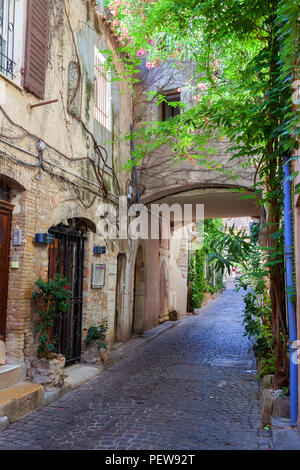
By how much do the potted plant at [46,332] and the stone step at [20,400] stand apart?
30 cm

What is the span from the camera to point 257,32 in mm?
5188

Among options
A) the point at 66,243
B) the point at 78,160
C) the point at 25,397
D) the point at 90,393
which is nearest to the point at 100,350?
the point at 90,393

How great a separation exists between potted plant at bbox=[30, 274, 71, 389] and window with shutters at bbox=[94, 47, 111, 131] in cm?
429

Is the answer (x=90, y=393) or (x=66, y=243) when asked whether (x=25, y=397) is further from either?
(x=66, y=243)

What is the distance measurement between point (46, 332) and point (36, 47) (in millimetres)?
4134

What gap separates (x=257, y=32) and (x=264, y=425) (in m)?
4.79

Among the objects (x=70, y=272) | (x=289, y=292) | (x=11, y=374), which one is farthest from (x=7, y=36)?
(x=289, y=292)

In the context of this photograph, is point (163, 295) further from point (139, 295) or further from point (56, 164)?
point (56, 164)

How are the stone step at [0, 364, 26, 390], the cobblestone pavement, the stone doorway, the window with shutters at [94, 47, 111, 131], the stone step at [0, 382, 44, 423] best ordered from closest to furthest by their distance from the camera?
1. the cobblestone pavement
2. the stone step at [0, 382, 44, 423]
3. the stone step at [0, 364, 26, 390]
4. the window with shutters at [94, 47, 111, 131]
5. the stone doorway

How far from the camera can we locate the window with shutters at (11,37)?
5543mm

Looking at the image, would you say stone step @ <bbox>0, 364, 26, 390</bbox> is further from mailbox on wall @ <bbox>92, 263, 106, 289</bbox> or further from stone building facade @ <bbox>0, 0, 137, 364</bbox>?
mailbox on wall @ <bbox>92, 263, 106, 289</bbox>

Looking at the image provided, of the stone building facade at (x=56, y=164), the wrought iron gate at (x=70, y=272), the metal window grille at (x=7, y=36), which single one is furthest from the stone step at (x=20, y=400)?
the metal window grille at (x=7, y=36)

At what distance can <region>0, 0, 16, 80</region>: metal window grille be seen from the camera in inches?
217

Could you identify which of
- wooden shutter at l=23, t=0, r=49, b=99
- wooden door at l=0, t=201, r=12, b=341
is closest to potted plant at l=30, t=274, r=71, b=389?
wooden door at l=0, t=201, r=12, b=341
